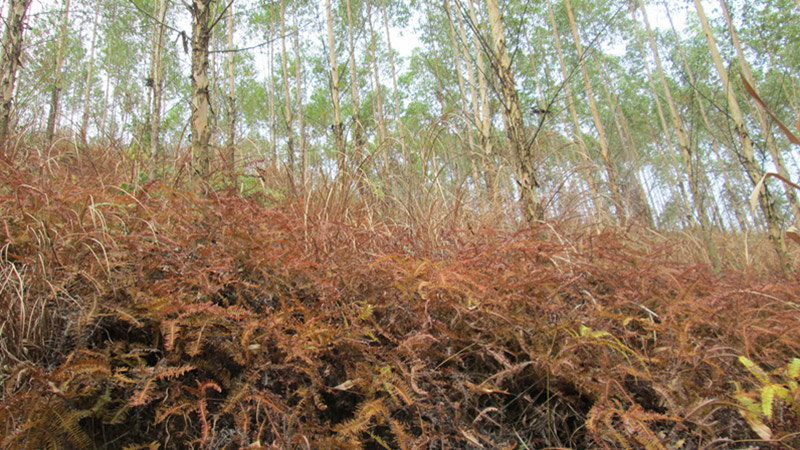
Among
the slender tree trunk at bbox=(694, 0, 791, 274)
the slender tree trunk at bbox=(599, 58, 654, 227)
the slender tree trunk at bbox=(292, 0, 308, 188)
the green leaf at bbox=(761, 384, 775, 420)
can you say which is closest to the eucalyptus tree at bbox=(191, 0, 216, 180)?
the slender tree trunk at bbox=(292, 0, 308, 188)

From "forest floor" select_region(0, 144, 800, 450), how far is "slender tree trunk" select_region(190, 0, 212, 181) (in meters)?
0.21

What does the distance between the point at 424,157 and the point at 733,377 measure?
5.90 feet

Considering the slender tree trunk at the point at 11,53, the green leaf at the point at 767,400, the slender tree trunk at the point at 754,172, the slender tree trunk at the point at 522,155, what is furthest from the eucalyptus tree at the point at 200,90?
the slender tree trunk at the point at 754,172

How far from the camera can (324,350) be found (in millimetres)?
1200

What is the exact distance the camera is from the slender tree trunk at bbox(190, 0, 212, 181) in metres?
1.74

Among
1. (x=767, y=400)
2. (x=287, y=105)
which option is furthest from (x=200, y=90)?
(x=287, y=105)

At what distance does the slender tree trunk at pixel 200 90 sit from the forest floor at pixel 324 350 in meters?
0.21

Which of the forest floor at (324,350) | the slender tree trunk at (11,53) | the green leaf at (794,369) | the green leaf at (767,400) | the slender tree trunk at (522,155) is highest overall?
the slender tree trunk at (11,53)

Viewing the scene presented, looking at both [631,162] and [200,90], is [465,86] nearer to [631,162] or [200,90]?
[631,162]

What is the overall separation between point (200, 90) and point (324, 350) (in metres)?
1.34

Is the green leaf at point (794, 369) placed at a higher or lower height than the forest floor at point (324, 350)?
lower

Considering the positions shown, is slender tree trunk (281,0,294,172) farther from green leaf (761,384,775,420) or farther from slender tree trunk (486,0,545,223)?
green leaf (761,384,775,420)

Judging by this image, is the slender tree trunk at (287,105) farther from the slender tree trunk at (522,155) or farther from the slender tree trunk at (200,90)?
the slender tree trunk at (522,155)

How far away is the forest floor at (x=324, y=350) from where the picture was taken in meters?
1.04
